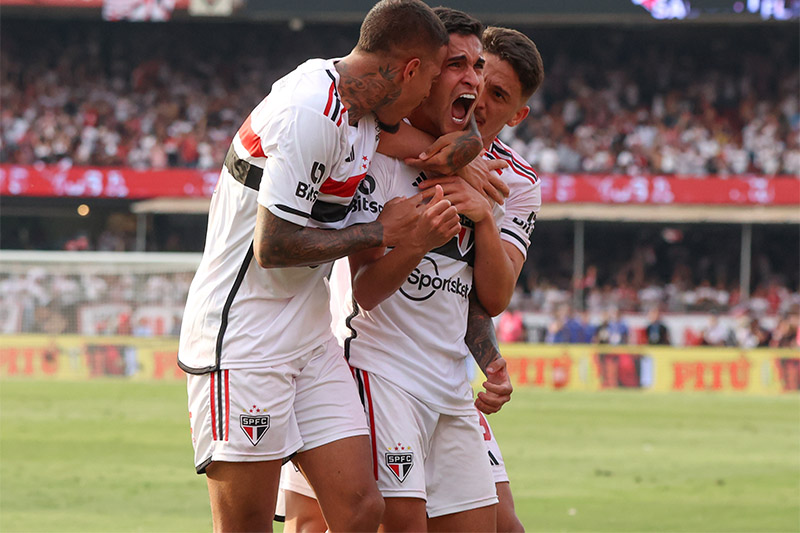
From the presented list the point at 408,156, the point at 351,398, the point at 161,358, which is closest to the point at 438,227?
the point at 408,156

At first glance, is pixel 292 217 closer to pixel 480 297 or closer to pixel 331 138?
pixel 331 138

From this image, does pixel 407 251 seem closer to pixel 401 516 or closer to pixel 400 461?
pixel 400 461

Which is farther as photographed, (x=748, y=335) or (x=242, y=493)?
(x=748, y=335)

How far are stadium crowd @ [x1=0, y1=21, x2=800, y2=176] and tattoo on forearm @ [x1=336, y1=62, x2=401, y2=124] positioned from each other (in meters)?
25.7

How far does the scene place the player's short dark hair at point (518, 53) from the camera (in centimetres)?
452

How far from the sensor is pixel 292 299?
4023 mm

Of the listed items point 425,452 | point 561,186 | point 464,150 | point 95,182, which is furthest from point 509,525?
point 95,182

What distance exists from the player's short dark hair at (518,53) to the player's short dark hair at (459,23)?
0.29m

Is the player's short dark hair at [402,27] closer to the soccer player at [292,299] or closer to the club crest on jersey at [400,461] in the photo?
the soccer player at [292,299]

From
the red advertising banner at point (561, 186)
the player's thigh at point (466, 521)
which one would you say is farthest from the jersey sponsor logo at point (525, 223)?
the red advertising banner at point (561, 186)

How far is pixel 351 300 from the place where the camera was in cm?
448

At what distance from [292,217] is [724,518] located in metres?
6.00

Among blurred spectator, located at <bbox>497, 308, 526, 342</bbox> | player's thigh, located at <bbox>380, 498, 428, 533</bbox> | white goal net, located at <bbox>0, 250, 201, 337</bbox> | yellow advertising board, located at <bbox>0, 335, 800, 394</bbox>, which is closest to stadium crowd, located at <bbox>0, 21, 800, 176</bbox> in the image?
blurred spectator, located at <bbox>497, 308, 526, 342</bbox>

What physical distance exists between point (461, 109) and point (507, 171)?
65cm
